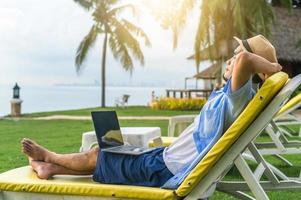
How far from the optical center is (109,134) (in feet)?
11.0

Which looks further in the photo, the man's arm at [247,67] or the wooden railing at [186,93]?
the wooden railing at [186,93]

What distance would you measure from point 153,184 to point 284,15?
82.4ft

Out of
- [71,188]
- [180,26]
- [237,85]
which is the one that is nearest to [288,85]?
[237,85]

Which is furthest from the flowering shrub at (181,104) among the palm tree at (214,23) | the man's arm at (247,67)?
the man's arm at (247,67)

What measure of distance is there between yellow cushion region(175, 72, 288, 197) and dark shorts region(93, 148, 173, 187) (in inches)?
11.7

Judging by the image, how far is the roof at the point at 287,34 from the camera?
79.9ft

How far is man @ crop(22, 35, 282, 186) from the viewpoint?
8.82 feet

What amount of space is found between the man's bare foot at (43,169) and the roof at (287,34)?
21.9 metres

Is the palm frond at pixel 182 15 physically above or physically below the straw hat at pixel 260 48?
above

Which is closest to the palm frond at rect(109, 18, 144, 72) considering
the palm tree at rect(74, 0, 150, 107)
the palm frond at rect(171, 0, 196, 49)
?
the palm tree at rect(74, 0, 150, 107)

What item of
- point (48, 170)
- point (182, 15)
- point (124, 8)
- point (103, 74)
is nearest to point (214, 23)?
point (182, 15)

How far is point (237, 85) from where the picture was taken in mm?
2693

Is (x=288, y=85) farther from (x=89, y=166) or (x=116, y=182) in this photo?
(x=89, y=166)

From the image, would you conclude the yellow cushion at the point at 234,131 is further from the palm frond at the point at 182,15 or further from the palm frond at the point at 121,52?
the palm frond at the point at 121,52
